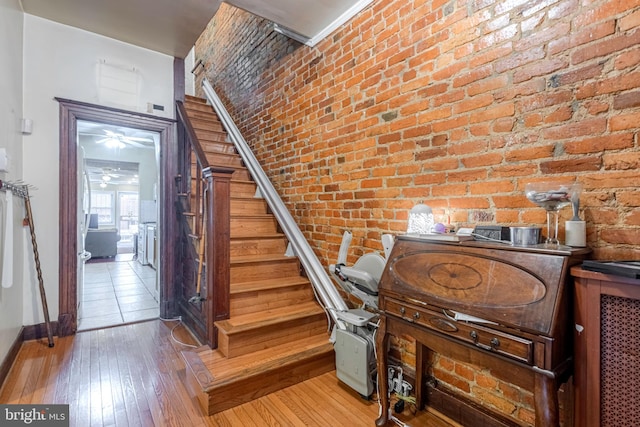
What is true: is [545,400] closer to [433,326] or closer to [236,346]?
[433,326]

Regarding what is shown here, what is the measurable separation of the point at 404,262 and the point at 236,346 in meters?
1.35

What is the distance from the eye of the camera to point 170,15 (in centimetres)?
287

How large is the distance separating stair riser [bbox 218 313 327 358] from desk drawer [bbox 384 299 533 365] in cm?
110

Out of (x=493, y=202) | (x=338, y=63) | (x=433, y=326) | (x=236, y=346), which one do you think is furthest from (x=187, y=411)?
(x=338, y=63)

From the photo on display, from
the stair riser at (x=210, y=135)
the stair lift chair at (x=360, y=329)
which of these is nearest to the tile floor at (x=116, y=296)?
the stair riser at (x=210, y=135)

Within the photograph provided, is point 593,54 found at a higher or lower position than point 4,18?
lower

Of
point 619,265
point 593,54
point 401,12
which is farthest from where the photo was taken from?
point 401,12

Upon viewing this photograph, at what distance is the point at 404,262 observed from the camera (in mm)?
1615

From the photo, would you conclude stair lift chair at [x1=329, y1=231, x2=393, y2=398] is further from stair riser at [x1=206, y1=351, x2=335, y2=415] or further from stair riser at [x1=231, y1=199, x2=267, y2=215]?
stair riser at [x1=231, y1=199, x2=267, y2=215]

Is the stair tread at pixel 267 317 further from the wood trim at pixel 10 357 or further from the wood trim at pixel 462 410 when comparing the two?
the wood trim at pixel 10 357

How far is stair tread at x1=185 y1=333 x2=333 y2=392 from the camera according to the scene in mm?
1911

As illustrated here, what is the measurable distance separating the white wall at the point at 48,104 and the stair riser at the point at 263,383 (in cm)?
210

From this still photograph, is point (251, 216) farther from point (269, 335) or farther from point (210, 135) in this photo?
point (210, 135)

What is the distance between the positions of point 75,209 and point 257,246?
177 centimetres
